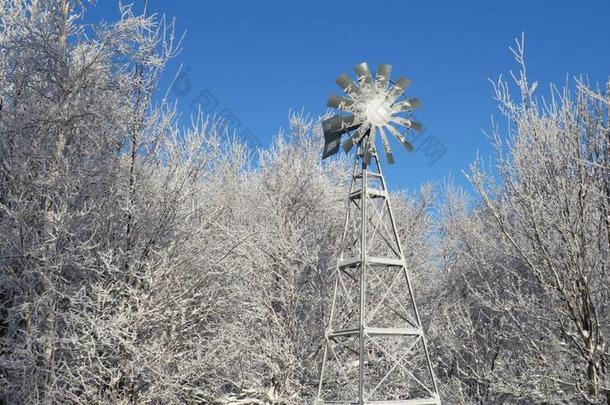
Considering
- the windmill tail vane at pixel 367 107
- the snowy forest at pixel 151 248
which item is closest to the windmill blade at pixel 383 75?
the windmill tail vane at pixel 367 107

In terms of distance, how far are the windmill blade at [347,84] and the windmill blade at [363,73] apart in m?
0.18

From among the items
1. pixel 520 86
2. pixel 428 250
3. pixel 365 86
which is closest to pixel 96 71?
pixel 365 86

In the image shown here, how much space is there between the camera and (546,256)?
8242 millimetres

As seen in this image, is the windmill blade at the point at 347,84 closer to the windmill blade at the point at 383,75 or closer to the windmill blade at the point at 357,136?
the windmill blade at the point at 383,75

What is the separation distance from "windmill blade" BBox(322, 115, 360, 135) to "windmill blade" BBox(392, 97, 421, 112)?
0.90 metres

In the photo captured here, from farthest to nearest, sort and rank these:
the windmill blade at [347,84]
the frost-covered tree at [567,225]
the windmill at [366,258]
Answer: the windmill blade at [347,84]
the windmill at [366,258]
the frost-covered tree at [567,225]

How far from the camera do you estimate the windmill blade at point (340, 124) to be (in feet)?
37.6

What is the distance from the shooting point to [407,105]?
11.6m

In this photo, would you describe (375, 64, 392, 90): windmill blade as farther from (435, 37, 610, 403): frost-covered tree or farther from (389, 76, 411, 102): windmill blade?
(435, 37, 610, 403): frost-covered tree

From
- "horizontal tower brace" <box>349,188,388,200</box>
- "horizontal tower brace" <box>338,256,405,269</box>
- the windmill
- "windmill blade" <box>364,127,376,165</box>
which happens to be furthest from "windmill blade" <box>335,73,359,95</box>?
"horizontal tower brace" <box>338,256,405,269</box>

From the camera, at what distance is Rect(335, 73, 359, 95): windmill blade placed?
11.6m

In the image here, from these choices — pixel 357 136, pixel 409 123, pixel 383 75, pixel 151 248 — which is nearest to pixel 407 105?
pixel 409 123

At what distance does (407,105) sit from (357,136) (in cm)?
126

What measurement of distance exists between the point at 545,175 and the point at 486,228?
945 centimetres
